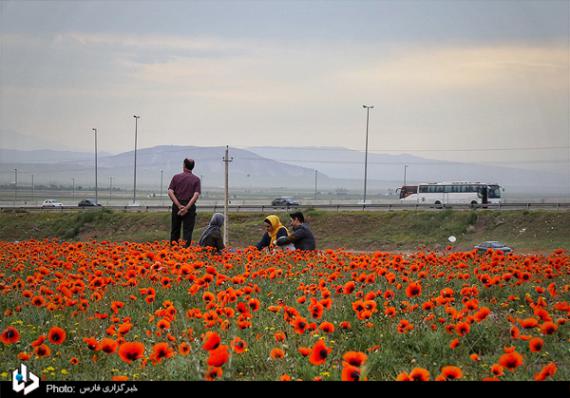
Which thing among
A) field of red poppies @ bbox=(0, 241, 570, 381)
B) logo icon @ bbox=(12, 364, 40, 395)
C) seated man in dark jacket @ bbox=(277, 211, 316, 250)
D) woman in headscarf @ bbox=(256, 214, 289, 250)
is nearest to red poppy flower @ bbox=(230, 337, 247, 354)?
field of red poppies @ bbox=(0, 241, 570, 381)

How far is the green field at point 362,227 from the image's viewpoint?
3631 cm

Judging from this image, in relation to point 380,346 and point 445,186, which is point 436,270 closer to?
point 380,346

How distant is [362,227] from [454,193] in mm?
28532

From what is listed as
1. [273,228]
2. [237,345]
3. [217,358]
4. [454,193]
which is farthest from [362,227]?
[217,358]

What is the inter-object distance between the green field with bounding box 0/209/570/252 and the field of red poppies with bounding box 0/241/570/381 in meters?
25.6

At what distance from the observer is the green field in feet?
119

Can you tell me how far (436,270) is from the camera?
8828 millimetres

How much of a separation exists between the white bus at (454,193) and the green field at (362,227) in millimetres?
18383

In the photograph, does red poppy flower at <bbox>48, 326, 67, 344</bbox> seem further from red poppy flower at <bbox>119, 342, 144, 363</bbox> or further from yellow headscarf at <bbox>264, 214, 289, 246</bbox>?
yellow headscarf at <bbox>264, 214, 289, 246</bbox>

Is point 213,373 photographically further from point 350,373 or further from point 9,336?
point 9,336

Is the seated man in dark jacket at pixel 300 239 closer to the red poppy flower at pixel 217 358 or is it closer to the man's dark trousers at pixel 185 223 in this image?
the man's dark trousers at pixel 185 223

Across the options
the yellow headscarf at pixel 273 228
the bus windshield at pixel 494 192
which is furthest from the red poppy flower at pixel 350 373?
the bus windshield at pixel 494 192
